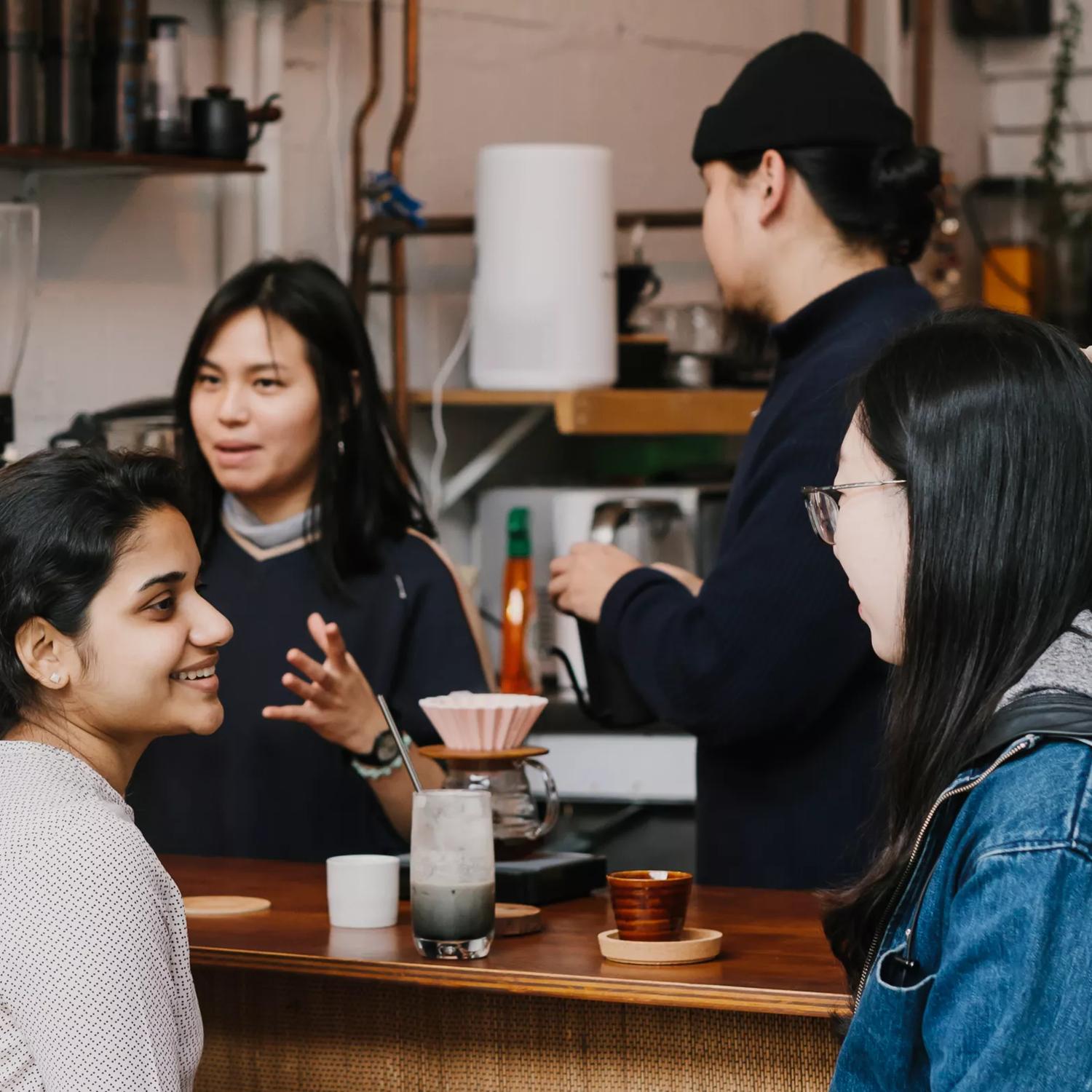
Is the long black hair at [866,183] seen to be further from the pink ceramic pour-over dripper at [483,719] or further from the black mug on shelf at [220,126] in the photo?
the black mug on shelf at [220,126]

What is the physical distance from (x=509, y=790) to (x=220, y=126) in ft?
4.61

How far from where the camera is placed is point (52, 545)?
5.41ft

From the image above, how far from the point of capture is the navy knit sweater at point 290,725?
96.9 inches

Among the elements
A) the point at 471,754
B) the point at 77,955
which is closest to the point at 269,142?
the point at 471,754

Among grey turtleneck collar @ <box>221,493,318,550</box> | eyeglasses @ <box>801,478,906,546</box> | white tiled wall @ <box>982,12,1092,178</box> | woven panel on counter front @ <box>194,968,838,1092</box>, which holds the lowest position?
woven panel on counter front @ <box>194,968,838,1092</box>

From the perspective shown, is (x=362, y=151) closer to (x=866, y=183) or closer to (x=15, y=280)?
(x=15, y=280)

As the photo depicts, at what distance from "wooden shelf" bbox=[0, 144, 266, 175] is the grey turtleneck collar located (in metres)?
0.61

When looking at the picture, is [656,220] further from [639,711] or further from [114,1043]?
[114,1043]

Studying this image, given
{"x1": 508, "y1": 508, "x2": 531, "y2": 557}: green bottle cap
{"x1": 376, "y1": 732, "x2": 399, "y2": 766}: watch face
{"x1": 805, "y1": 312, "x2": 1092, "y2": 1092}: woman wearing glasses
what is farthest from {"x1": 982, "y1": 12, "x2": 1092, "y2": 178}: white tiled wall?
{"x1": 805, "y1": 312, "x2": 1092, "y2": 1092}: woman wearing glasses

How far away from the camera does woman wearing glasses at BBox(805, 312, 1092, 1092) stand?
108 cm

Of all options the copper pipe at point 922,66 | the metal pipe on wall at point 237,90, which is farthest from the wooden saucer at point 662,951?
the copper pipe at point 922,66

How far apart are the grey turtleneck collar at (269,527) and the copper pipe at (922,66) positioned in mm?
3280

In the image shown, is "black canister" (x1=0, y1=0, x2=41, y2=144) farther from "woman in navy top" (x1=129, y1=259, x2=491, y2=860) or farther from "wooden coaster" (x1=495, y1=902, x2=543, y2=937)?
"wooden coaster" (x1=495, y1=902, x2=543, y2=937)

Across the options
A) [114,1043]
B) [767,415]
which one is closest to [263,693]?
[767,415]
